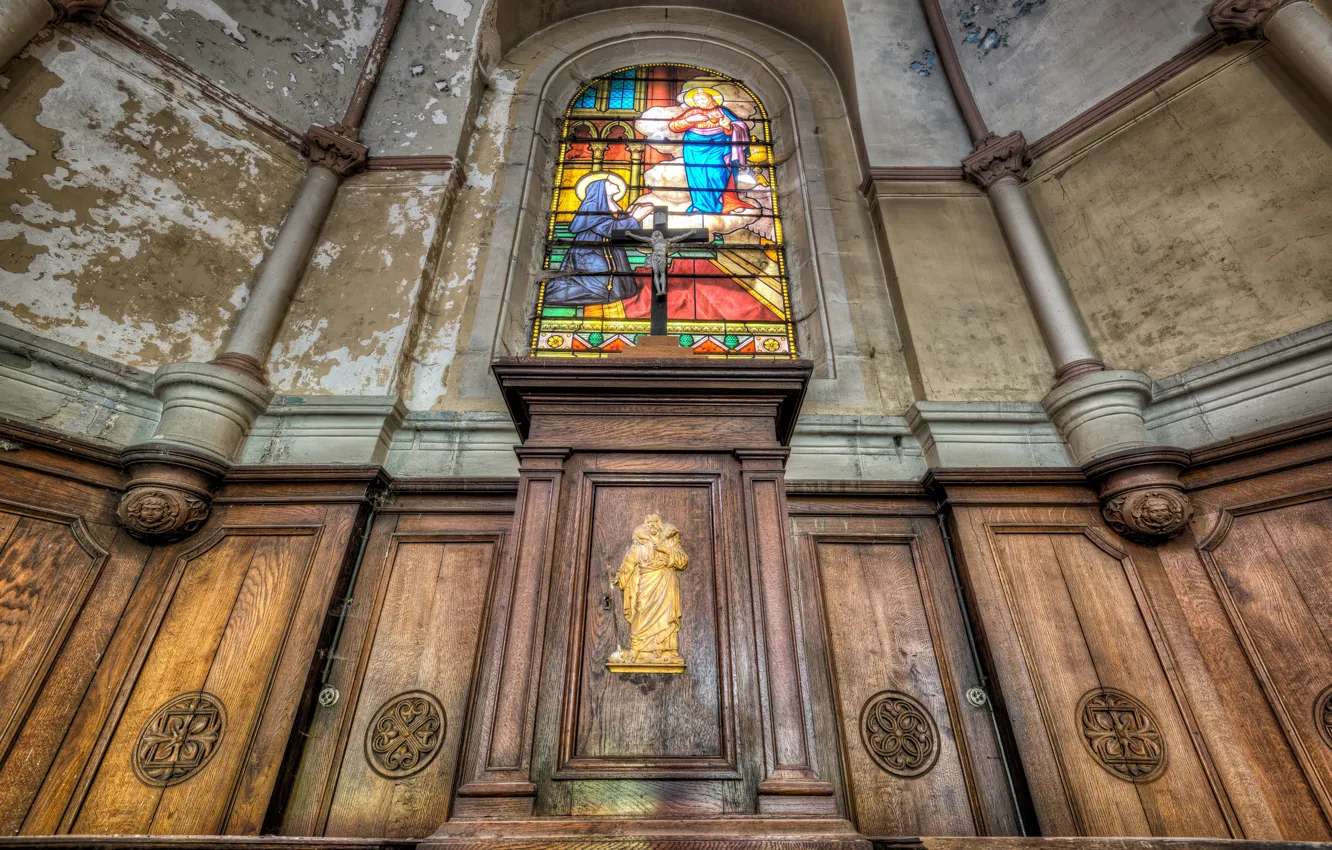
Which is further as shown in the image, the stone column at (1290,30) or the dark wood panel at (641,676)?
the stone column at (1290,30)

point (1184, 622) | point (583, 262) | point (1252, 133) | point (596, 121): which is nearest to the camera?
point (1184, 622)

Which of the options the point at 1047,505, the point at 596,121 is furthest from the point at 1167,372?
the point at 596,121

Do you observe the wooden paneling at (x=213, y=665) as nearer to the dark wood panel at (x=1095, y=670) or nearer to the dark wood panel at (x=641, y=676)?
the dark wood panel at (x=641, y=676)

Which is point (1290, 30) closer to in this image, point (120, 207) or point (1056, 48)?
point (1056, 48)

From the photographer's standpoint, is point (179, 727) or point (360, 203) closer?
point (179, 727)

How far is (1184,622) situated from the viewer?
126 inches

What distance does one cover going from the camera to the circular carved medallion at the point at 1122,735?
289 cm

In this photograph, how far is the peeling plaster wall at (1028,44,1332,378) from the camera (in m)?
3.79

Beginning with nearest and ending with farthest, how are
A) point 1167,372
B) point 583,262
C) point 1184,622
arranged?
point 1184,622, point 1167,372, point 583,262

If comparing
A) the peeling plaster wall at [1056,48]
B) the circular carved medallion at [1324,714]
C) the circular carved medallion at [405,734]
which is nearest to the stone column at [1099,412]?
the circular carved medallion at [1324,714]

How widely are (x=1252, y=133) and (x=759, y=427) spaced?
386 cm

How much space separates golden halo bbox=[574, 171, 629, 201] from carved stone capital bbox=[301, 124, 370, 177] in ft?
5.63

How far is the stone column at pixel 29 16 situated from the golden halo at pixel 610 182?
332 cm

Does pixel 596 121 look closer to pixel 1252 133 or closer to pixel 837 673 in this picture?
pixel 1252 133
